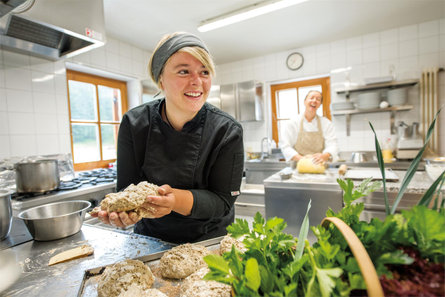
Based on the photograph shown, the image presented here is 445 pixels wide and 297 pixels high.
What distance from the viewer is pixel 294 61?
4.48 metres

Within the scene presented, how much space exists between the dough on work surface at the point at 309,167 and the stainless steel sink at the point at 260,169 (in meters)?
1.37

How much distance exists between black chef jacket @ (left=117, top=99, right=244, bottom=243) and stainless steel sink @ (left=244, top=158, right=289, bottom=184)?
2616 millimetres

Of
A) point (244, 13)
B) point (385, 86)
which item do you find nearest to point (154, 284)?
point (244, 13)

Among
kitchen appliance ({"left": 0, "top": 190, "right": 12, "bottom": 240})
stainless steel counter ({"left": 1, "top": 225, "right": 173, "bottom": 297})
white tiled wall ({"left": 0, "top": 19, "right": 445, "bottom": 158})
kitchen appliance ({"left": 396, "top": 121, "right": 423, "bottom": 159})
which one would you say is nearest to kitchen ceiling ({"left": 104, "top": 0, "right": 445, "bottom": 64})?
white tiled wall ({"left": 0, "top": 19, "right": 445, "bottom": 158})

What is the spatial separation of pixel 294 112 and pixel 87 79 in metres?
3.61

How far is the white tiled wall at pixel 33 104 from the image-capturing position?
256 cm

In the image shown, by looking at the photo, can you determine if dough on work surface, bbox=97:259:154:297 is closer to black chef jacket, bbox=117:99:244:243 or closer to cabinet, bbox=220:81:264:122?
black chef jacket, bbox=117:99:244:243

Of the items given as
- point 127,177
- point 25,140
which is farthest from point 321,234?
point 25,140

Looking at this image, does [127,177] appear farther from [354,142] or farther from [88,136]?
[354,142]

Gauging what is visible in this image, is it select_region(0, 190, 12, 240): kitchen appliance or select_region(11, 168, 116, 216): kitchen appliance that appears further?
select_region(11, 168, 116, 216): kitchen appliance

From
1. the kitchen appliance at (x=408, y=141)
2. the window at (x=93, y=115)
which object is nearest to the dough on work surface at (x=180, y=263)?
the window at (x=93, y=115)

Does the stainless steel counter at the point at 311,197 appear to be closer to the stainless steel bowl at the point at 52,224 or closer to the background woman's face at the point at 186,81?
the background woman's face at the point at 186,81

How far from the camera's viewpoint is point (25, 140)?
2.72m

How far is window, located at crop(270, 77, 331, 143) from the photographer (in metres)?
4.49
